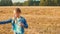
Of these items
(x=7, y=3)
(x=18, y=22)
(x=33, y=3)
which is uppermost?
(x=18, y=22)

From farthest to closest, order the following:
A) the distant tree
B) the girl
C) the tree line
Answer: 1. the distant tree
2. the tree line
3. the girl

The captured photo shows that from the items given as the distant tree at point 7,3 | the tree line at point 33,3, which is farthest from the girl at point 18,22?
the distant tree at point 7,3

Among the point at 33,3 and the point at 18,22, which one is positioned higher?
the point at 18,22

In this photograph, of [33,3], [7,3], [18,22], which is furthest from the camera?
[33,3]

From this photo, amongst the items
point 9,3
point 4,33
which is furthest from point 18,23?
point 9,3

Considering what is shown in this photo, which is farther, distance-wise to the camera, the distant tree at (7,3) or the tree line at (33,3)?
the distant tree at (7,3)

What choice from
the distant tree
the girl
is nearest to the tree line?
the distant tree

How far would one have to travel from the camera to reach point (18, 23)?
527 centimetres

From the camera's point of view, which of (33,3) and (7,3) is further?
(33,3)

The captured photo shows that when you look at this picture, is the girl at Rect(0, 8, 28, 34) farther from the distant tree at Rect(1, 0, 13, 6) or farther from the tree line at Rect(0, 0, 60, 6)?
the distant tree at Rect(1, 0, 13, 6)

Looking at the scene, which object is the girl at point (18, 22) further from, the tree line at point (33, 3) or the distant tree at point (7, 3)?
the distant tree at point (7, 3)

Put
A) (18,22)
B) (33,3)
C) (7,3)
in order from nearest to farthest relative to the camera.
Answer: (18,22)
(7,3)
(33,3)

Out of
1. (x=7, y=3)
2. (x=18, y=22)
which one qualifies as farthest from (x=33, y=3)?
(x=18, y=22)

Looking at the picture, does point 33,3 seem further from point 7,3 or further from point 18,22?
point 18,22
